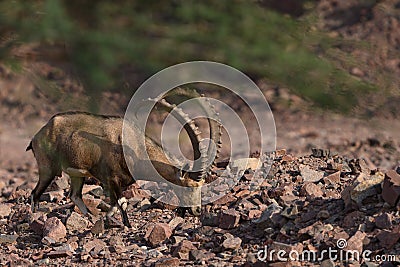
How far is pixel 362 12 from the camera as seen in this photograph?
14.9 meters

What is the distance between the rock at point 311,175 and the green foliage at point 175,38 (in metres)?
0.78

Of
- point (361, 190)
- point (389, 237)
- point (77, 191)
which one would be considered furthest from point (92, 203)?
point (389, 237)

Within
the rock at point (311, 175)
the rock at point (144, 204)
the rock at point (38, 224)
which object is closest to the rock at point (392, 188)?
the rock at point (311, 175)

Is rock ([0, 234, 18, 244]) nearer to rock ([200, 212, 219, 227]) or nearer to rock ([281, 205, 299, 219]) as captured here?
rock ([200, 212, 219, 227])

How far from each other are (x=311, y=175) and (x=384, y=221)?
4.36 feet

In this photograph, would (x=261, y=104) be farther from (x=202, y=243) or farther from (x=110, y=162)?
(x=202, y=243)

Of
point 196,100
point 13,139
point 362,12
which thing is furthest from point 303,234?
point 362,12

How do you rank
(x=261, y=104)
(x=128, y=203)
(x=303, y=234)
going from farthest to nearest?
(x=261, y=104) → (x=128, y=203) → (x=303, y=234)

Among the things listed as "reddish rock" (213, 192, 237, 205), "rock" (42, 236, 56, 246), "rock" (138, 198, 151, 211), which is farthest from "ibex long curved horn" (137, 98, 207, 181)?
"rock" (42, 236, 56, 246)

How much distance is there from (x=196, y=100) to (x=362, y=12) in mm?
10130

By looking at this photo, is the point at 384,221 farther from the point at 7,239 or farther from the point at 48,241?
the point at 7,239

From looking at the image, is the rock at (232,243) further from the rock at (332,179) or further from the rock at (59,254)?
the rock at (332,179)

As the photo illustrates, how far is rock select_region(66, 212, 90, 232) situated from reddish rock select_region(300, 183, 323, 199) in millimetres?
1381

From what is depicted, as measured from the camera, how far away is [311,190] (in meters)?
5.36
